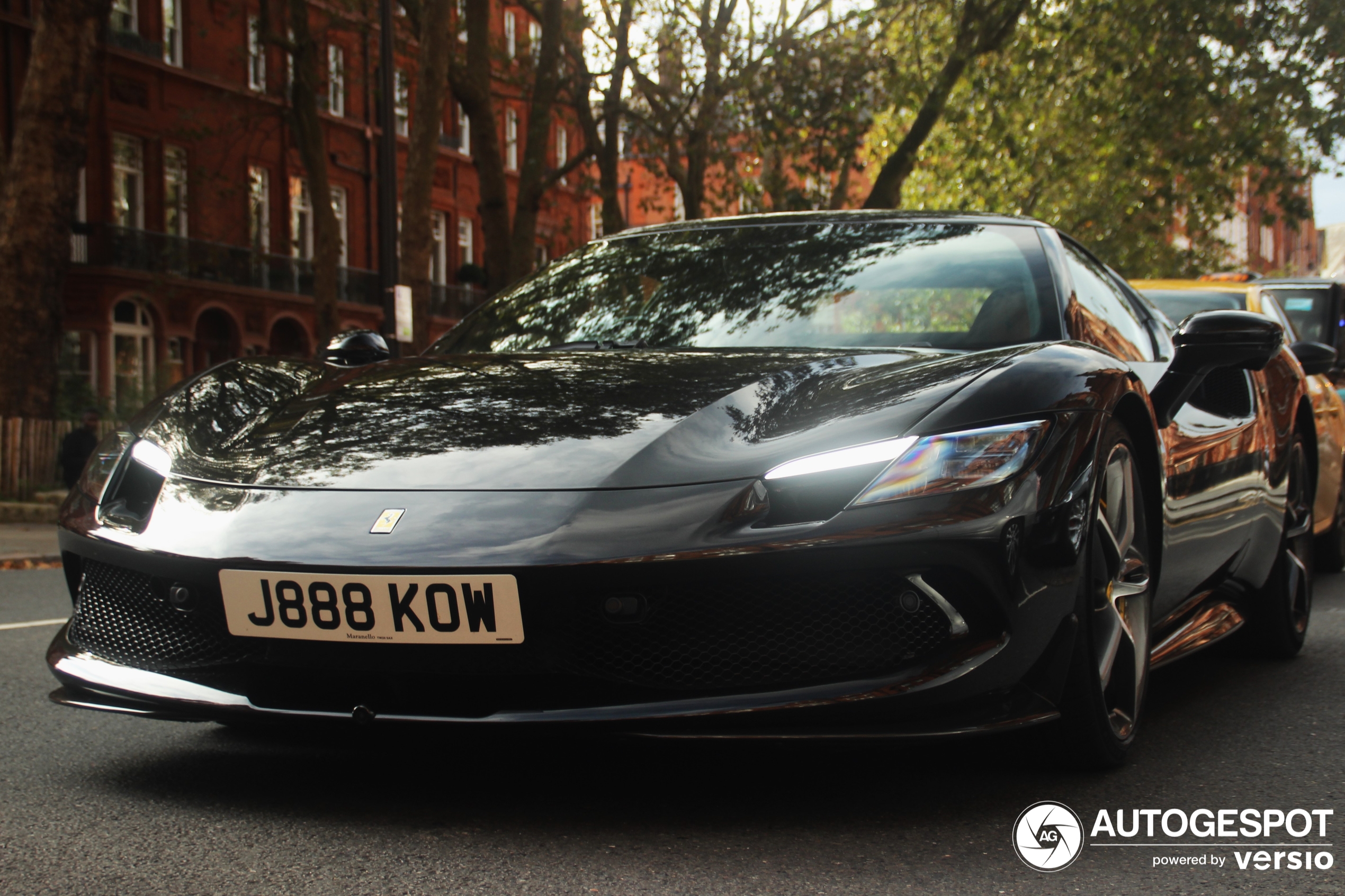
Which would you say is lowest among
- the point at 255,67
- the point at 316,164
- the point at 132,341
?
the point at 132,341

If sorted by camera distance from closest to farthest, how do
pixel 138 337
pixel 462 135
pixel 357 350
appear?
pixel 357 350 → pixel 138 337 → pixel 462 135

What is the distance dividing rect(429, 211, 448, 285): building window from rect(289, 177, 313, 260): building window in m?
5.91

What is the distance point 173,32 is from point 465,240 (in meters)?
13.1

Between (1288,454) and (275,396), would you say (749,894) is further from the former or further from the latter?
(1288,454)

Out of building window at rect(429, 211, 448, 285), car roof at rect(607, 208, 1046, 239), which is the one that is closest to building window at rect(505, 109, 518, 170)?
building window at rect(429, 211, 448, 285)

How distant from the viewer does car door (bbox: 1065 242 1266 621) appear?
3750 mm

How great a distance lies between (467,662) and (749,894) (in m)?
0.66

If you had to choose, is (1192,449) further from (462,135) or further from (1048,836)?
(462,135)

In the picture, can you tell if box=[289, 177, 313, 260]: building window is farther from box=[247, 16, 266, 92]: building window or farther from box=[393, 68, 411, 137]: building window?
box=[393, 68, 411, 137]: building window

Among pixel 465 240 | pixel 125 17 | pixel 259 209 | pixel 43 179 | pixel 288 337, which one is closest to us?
pixel 43 179

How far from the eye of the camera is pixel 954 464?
271 cm

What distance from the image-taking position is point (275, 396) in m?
3.56

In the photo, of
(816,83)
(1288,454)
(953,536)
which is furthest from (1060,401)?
(816,83)

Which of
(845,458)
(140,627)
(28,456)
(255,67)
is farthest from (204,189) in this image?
(845,458)
